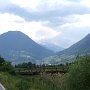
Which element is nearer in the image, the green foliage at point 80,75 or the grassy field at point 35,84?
the green foliage at point 80,75

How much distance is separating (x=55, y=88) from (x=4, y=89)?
625cm

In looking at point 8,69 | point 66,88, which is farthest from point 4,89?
point 8,69

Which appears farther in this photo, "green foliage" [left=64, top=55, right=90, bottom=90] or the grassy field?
the grassy field

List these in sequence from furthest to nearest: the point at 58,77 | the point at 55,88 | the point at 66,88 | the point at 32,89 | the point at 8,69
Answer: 1. the point at 8,69
2. the point at 58,77
3. the point at 55,88
4. the point at 66,88
5. the point at 32,89

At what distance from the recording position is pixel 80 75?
1232 inches

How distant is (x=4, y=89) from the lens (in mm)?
32562

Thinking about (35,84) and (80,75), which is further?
(35,84)

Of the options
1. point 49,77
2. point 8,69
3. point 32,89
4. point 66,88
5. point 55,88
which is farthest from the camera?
point 8,69

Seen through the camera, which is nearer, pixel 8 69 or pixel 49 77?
pixel 49 77

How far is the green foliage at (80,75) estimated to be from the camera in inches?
1235

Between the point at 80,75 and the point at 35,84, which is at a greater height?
the point at 80,75

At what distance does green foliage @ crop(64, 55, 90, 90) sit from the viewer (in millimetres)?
31359

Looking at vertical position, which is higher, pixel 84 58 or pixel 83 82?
pixel 84 58

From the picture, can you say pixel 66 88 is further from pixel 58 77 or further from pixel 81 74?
pixel 58 77
